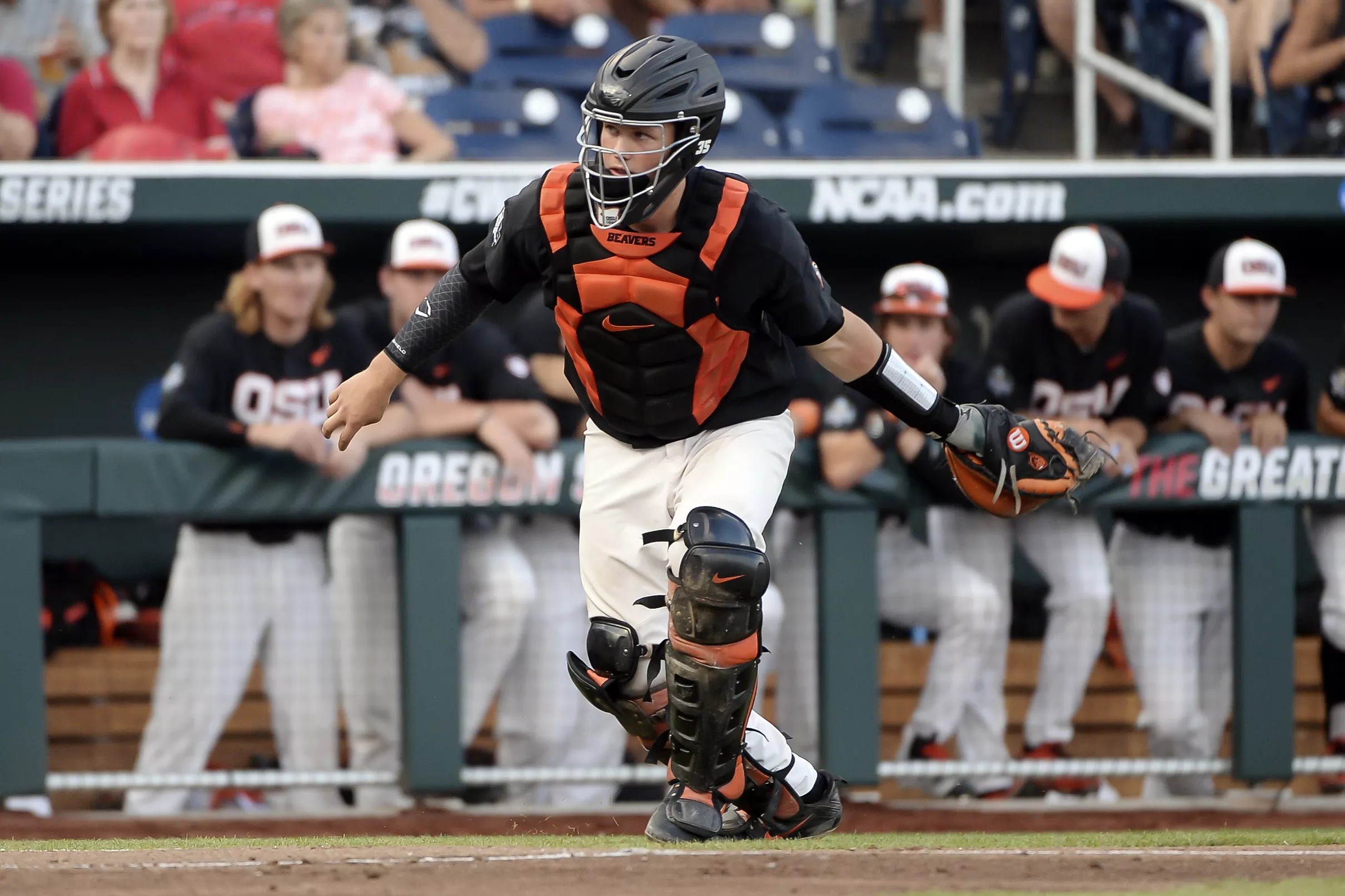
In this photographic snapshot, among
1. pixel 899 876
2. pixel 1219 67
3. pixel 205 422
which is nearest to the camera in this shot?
pixel 899 876

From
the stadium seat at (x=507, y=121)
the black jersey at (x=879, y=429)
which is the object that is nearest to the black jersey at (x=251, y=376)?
the stadium seat at (x=507, y=121)

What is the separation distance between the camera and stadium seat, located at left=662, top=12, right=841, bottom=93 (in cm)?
737

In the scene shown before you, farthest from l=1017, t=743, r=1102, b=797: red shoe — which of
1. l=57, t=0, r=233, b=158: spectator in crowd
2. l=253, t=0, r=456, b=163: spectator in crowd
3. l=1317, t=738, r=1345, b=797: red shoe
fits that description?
l=57, t=0, r=233, b=158: spectator in crowd

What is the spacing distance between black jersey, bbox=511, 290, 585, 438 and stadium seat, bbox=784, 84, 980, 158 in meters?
1.53

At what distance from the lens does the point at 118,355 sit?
771cm

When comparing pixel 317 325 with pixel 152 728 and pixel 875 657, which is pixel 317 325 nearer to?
pixel 152 728

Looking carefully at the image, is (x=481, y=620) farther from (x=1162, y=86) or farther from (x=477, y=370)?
(x=1162, y=86)

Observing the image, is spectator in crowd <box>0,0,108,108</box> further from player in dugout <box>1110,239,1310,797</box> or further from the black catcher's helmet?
player in dugout <box>1110,239,1310,797</box>

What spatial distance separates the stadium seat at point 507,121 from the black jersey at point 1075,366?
1977 mm

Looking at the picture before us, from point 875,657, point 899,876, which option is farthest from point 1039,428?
point 875,657

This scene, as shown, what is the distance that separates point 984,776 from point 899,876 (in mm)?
2755

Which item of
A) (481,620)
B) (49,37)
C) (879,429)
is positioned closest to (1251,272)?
(879,429)

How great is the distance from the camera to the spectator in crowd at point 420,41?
738 cm

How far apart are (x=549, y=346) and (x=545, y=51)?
1.70 metres
